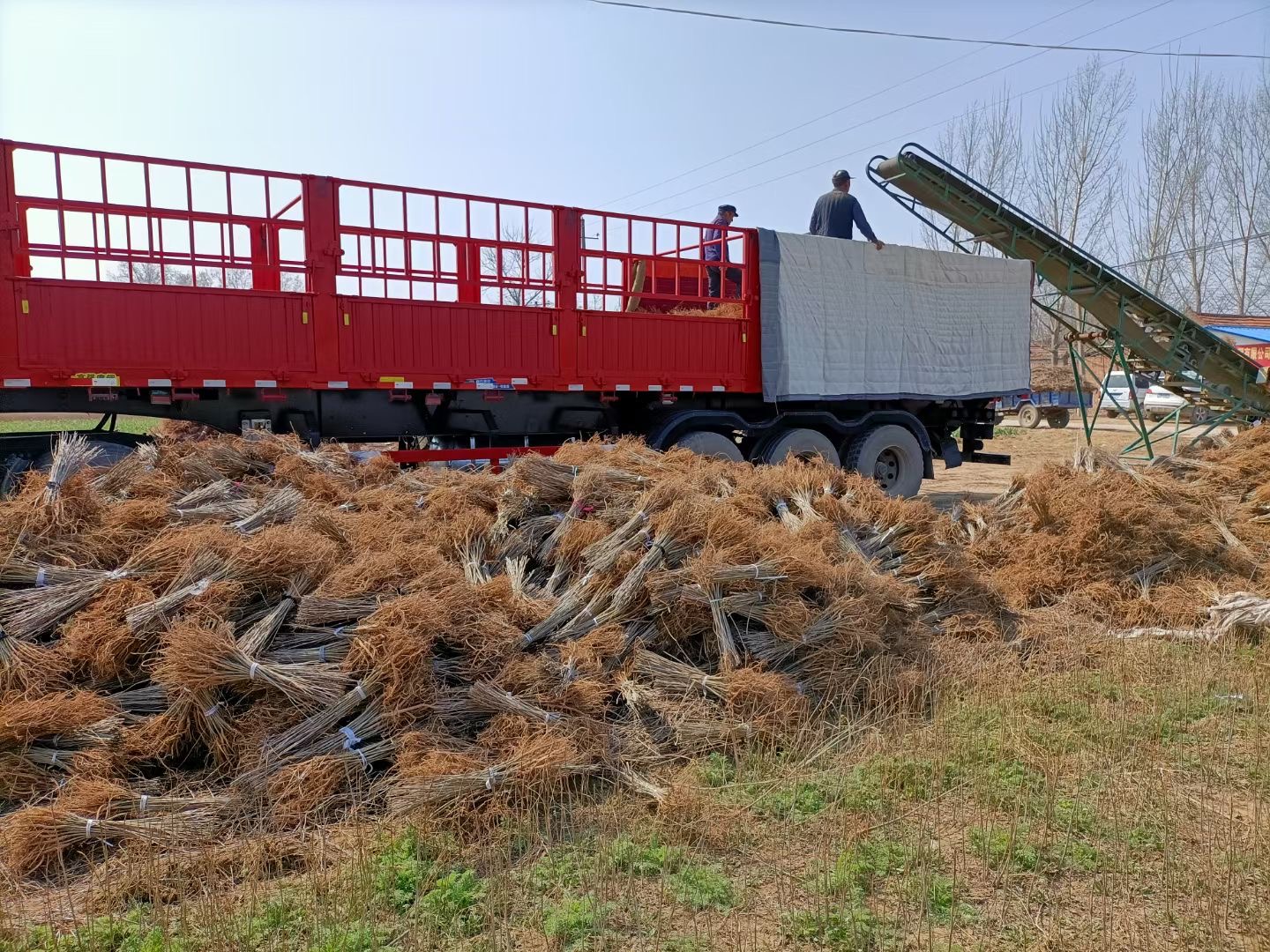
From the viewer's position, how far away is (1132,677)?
5016mm

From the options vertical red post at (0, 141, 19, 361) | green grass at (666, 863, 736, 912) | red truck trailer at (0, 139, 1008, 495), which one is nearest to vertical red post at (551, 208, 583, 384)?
red truck trailer at (0, 139, 1008, 495)

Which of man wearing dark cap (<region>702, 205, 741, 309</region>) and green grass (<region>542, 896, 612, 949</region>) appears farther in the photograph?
man wearing dark cap (<region>702, 205, 741, 309</region>)

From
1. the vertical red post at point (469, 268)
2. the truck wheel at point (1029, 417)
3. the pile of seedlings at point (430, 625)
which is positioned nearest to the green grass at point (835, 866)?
the pile of seedlings at point (430, 625)

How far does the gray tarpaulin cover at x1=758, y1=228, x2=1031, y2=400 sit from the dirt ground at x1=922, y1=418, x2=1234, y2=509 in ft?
5.52

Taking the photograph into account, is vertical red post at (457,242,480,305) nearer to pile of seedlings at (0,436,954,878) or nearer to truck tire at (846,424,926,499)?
pile of seedlings at (0,436,954,878)

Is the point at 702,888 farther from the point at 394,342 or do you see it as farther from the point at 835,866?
the point at 394,342

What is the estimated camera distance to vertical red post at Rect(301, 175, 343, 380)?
296 inches

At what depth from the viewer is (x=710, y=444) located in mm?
9766

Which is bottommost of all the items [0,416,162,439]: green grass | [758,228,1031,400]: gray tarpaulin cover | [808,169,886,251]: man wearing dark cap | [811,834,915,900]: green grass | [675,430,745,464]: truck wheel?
[811,834,915,900]: green grass

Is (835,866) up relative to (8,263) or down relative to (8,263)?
down

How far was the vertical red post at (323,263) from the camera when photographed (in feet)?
24.6

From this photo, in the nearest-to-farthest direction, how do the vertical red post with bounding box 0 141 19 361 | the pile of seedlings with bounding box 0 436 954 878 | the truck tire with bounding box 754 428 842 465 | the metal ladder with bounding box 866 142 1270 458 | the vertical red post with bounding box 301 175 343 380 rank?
the pile of seedlings with bounding box 0 436 954 878
the vertical red post with bounding box 0 141 19 361
the vertical red post with bounding box 301 175 343 380
the truck tire with bounding box 754 428 842 465
the metal ladder with bounding box 866 142 1270 458

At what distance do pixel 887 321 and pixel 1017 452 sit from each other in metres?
11.4

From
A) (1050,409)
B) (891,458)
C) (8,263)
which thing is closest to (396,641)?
(8,263)
